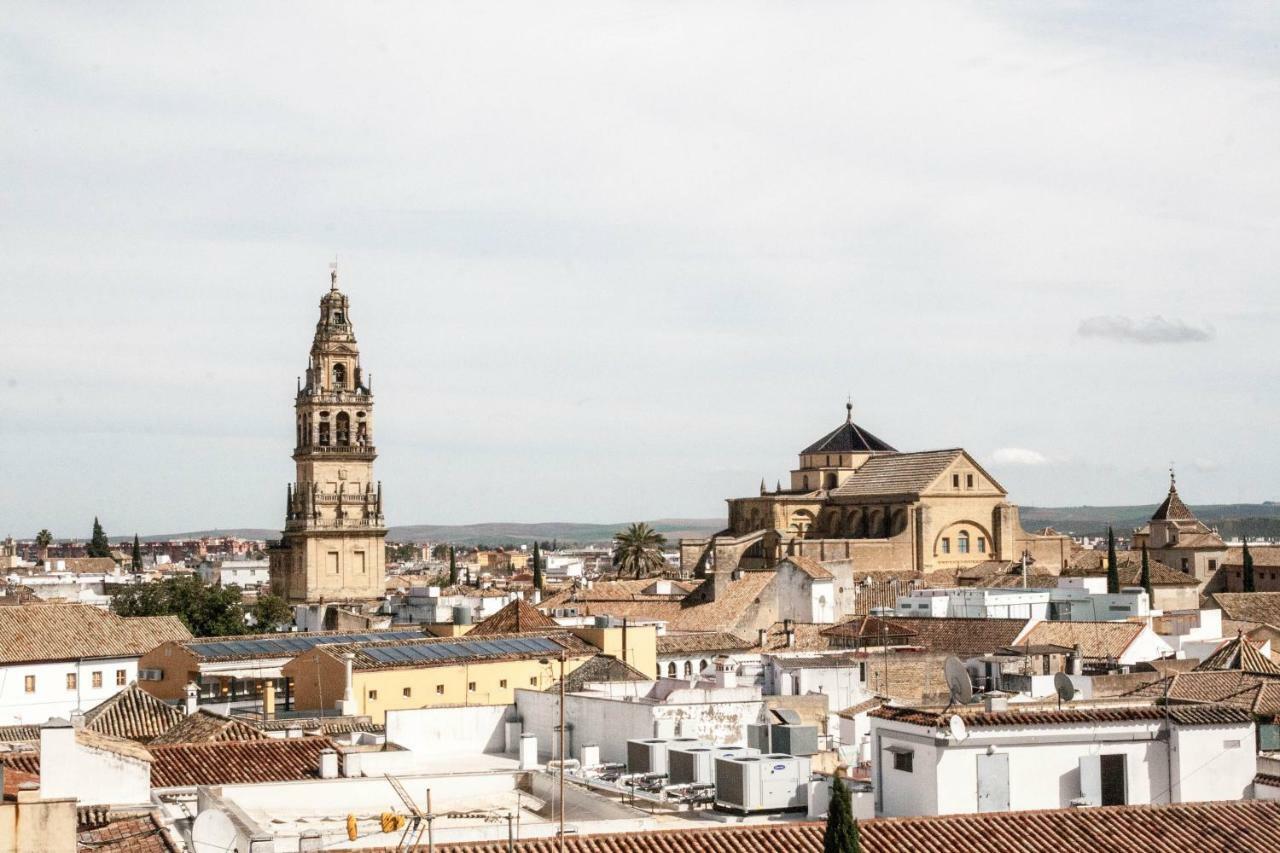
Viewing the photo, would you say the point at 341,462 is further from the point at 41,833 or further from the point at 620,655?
the point at 41,833

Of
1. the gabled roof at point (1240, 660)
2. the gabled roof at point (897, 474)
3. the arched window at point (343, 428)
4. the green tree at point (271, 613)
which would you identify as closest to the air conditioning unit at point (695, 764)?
the gabled roof at point (1240, 660)

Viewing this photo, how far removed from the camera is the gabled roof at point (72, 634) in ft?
135

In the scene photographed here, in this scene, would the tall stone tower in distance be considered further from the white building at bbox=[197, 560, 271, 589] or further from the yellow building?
the white building at bbox=[197, 560, 271, 589]

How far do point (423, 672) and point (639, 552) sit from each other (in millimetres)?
50179

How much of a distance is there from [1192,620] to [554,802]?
30455 mm

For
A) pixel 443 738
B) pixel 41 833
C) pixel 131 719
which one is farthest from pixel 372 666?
pixel 41 833

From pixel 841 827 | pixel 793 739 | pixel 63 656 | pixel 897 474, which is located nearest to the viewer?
pixel 841 827

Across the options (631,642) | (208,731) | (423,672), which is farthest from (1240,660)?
(208,731)

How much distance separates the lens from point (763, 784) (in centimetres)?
1741

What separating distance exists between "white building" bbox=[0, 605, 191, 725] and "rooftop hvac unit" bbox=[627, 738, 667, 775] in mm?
22179

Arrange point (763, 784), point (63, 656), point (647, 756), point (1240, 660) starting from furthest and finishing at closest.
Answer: point (63, 656) < point (1240, 660) < point (647, 756) < point (763, 784)

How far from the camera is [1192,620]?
149ft

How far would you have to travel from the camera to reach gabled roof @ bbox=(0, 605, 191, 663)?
1622 inches

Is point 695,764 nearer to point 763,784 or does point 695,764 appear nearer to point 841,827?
point 763,784
